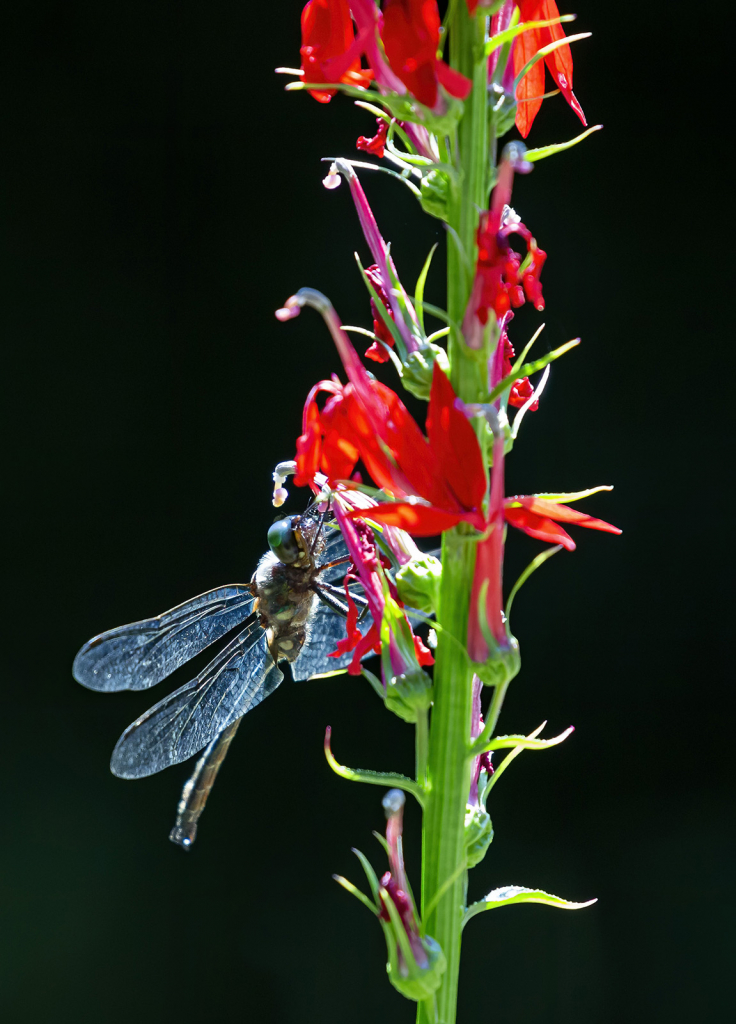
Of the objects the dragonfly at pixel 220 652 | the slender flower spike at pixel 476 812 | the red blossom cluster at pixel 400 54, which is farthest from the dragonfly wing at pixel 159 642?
the red blossom cluster at pixel 400 54

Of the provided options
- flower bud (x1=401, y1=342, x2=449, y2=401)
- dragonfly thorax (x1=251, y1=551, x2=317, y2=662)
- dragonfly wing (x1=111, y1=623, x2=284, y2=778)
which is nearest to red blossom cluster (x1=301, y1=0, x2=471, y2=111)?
flower bud (x1=401, y1=342, x2=449, y2=401)

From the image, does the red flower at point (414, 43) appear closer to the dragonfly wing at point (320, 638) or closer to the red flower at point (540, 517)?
the red flower at point (540, 517)

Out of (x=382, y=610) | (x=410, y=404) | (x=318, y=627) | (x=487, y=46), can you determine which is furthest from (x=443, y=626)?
(x=410, y=404)

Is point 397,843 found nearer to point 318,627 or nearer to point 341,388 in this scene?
point 341,388

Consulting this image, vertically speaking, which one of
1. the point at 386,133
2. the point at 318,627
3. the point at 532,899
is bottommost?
the point at 532,899

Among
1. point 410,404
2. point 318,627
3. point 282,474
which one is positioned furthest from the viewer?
point 410,404

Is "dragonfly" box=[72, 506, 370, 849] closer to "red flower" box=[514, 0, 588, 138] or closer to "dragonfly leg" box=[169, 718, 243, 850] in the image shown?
"dragonfly leg" box=[169, 718, 243, 850]
